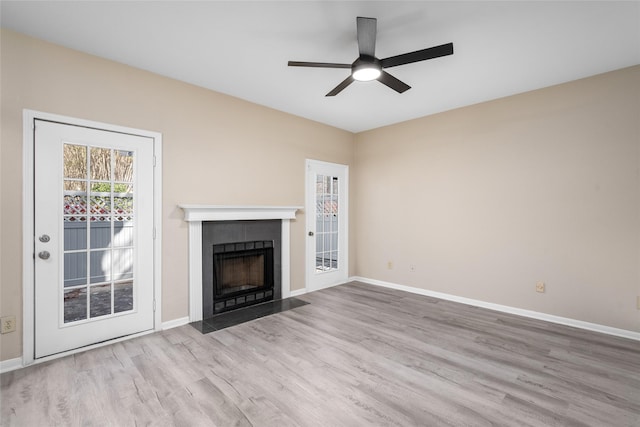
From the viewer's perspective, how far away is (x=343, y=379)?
2262 mm

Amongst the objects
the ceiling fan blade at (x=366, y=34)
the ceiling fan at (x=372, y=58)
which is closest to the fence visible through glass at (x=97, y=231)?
the ceiling fan at (x=372, y=58)

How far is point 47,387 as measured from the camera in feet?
7.06

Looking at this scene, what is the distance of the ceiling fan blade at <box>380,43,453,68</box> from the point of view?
2.05 m

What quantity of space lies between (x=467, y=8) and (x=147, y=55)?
2763 mm

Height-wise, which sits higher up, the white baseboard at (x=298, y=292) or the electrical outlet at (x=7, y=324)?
the electrical outlet at (x=7, y=324)

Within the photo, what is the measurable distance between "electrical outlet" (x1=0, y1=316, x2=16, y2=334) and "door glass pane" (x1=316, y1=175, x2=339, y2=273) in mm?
3451

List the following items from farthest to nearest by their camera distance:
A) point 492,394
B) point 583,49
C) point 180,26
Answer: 1. point 583,49
2. point 180,26
3. point 492,394

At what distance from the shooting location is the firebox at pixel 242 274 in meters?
3.69

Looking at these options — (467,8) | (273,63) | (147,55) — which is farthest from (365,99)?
(147,55)

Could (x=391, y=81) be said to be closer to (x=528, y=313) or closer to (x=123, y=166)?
(x=123, y=166)

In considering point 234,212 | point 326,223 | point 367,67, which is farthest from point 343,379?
point 326,223

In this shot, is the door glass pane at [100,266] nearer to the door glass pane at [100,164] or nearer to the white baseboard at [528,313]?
the door glass pane at [100,164]

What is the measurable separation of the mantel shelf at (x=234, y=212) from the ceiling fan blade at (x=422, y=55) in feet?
7.60

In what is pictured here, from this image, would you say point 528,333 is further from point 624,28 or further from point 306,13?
point 306,13
